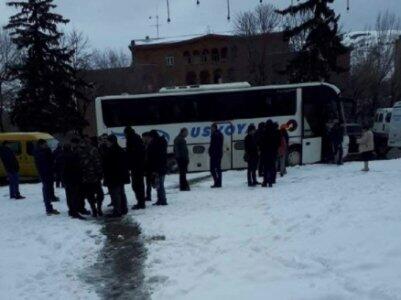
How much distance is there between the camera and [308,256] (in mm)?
7168

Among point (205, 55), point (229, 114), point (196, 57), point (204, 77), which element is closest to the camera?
point (229, 114)

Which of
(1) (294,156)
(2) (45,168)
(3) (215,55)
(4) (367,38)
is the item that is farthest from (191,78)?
(2) (45,168)

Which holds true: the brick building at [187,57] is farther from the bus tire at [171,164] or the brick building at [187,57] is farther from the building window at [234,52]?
the bus tire at [171,164]

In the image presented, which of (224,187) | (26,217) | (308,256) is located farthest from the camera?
(224,187)

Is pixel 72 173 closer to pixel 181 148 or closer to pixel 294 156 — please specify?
pixel 181 148

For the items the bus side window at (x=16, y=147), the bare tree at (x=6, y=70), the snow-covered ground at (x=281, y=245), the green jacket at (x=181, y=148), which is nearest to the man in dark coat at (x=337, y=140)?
the snow-covered ground at (x=281, y=245)

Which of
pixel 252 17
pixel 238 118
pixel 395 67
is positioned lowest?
pixel 238 118

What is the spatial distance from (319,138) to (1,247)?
15.0 meters

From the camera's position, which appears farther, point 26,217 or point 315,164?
point 315,164

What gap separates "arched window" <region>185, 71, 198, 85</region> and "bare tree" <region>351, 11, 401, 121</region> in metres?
24.7

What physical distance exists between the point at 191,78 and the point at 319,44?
37.7 m

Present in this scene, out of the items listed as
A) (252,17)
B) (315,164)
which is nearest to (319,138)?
(315,164)

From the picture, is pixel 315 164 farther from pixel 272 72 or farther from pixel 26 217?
pixel 272 72

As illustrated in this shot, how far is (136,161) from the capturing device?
12.5 metres
